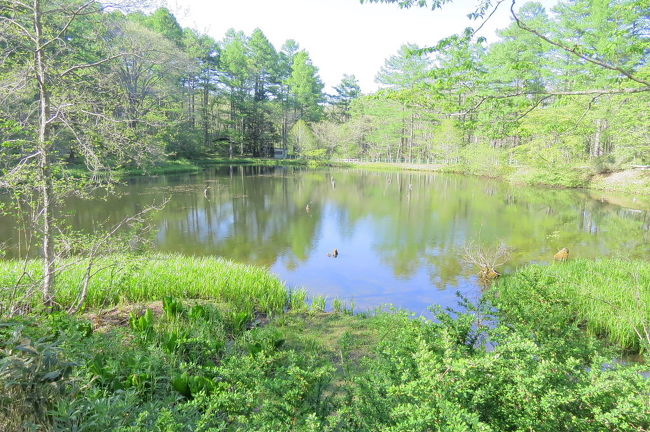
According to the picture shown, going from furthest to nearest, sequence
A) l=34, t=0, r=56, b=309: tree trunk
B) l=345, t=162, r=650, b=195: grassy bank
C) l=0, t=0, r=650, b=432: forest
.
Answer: l=345, t=162, r=650, b=195: grassy bank → l=34, t=0, r=56, b=309: tree trunk → l=0, t=0, r=650, b=432: forest

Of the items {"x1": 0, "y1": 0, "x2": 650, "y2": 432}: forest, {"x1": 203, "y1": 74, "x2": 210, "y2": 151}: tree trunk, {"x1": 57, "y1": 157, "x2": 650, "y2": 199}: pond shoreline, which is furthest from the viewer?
{"x1": 203, "y1": 74, "x2": 210, "y2": 151}: tree trunk

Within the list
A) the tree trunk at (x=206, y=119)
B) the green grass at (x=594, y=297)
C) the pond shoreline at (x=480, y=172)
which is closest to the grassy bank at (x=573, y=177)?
the pond shoreline at (x=480, y=172)

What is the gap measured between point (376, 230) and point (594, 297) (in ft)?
31.7

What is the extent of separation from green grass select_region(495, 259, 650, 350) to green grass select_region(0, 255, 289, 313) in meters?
4.10

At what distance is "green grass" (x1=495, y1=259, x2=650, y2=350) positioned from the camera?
4812 millimetres

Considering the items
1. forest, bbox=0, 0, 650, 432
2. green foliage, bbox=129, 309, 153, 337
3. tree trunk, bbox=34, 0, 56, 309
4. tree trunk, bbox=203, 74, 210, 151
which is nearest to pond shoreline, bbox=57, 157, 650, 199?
forest, bbox=0, 0, 650, 432

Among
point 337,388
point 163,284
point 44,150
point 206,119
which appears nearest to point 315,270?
point 163,284

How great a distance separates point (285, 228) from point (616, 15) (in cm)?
2904

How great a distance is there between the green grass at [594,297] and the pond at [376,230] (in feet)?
6.31

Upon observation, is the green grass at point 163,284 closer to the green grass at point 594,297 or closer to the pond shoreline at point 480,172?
the green grass at point 594,297

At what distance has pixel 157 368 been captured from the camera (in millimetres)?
3338

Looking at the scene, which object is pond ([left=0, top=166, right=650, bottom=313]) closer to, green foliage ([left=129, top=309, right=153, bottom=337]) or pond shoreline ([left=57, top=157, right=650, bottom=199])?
green foliage ([left=129, top=309, right=153, bottom=337])

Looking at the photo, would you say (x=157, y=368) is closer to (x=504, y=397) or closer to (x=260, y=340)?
(x=260, y=340)

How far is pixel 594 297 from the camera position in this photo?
5082 millimetres
